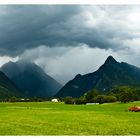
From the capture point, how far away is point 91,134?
83.7 ft
